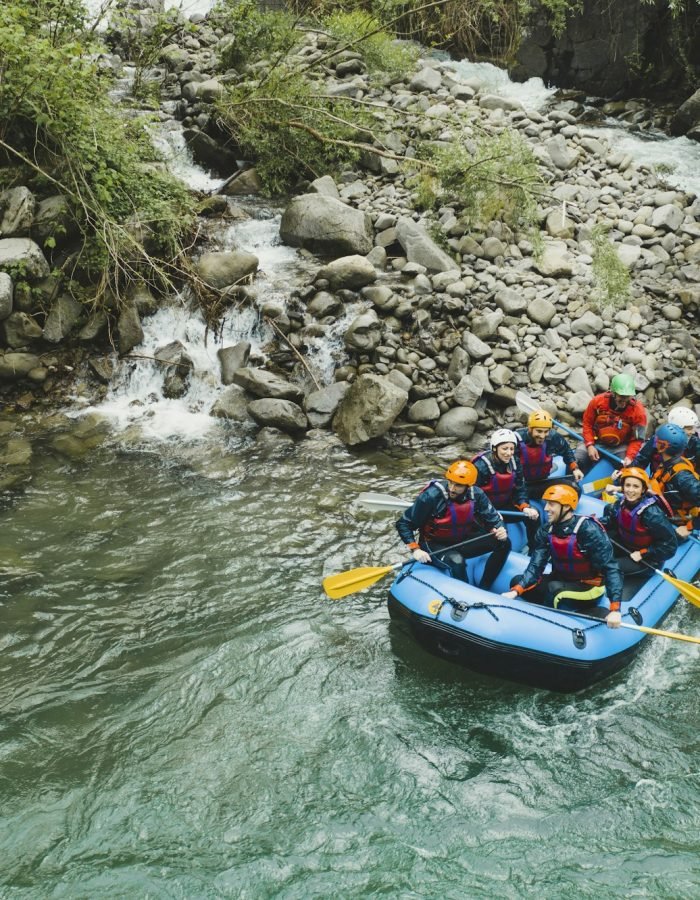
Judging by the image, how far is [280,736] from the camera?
4.25 metres

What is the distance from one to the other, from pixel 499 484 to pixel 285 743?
2.41 meters

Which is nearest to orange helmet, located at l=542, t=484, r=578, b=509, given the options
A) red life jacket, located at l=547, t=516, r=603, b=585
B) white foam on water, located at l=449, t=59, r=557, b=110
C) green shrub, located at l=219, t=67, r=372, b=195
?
red life jacket, located at l=547, t=516, r=603, b=585

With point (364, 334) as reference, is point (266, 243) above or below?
above

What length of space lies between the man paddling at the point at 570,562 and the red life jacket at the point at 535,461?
125cm

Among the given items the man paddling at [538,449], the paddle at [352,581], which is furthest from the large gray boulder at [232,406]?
the paddle at [352,581]

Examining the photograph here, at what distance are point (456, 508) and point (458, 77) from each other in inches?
415

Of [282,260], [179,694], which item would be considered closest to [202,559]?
[179,694]

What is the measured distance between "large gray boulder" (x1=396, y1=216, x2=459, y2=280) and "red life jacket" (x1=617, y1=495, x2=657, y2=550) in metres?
4.35

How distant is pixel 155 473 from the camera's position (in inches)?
271

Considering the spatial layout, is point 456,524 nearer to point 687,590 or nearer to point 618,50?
point 687,590

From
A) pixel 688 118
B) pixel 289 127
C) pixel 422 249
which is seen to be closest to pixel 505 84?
pixel 688 118

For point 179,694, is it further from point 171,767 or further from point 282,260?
point 282,260

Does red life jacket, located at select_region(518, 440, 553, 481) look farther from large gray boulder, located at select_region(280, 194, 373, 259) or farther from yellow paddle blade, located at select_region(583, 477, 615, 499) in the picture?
large gray boulder, located at select_region(280, 194, 373, 259)

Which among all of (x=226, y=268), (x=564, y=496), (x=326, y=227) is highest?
(x=326, y=227)
